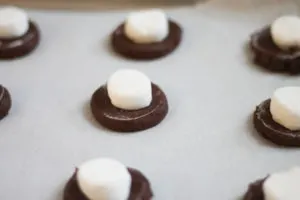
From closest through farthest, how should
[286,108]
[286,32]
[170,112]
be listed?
[286,108]
[170,112]
[286,32]

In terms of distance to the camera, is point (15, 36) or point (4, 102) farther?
point (15, 36)

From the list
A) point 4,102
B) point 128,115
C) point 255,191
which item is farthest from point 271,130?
point 4,102

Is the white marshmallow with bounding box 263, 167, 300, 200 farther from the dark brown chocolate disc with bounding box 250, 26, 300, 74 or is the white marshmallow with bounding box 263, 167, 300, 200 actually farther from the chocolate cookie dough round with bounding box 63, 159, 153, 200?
the dark brown chocolate disc with bounding box 250, 26, 300, 74

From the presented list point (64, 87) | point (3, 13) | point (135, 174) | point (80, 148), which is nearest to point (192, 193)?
point (135, 174)

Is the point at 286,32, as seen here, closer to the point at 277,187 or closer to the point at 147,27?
the point at 147,27

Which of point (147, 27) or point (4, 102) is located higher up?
point (147, 27)

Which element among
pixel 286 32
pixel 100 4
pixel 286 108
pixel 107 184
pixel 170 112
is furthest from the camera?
pixel 100 4

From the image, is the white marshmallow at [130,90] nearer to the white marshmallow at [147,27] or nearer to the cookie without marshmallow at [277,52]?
the white marshmallow at [147,27]
